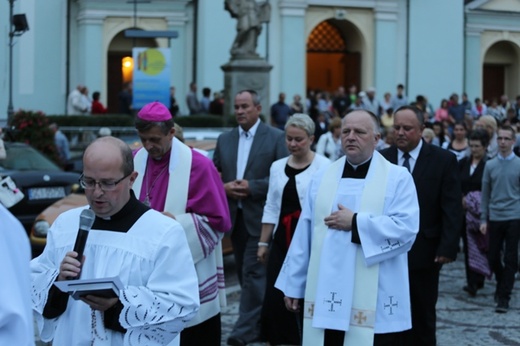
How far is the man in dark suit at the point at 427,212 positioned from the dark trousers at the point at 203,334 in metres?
1.51

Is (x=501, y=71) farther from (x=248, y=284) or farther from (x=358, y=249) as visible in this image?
(x=358, y=249)

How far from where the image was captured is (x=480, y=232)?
1148cm

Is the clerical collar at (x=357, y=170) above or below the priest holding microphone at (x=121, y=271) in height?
above

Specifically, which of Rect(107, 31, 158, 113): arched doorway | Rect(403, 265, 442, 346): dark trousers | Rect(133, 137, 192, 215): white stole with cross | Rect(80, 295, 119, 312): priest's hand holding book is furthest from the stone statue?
Rect(80, 295, 119, 312): priest's hand holding book

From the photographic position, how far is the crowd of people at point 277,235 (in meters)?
4.38

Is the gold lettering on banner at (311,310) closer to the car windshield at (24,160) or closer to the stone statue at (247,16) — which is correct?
the car windshield at (24,160)

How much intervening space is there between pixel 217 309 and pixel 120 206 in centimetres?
215

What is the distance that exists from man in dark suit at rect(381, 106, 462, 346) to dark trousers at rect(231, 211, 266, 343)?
176cm

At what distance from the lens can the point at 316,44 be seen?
120 feet

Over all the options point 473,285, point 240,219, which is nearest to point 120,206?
point 240,219

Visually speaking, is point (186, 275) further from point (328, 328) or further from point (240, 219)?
point (240, 219)

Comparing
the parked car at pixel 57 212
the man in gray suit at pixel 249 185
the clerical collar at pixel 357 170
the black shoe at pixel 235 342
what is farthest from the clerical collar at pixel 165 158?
the parked car at pixel 57 212

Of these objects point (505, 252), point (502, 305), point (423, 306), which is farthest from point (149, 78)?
point (423, 306)

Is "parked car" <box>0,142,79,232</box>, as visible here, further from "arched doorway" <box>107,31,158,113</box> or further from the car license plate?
"arched doorway" <box>107,31,158,113</box>
